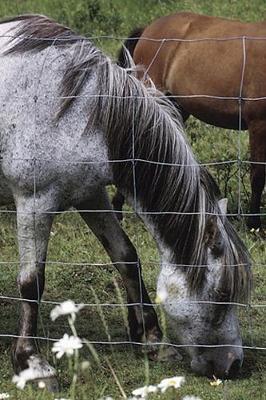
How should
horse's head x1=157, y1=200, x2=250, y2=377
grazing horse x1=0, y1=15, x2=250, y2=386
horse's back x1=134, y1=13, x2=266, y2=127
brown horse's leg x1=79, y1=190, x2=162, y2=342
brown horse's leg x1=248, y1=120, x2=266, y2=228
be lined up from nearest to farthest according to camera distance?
grazing horse x1=0, y1=15, x2=250, y2=386 < horse's head x1=157, y1=200, x2=250, y2=377 < brown horse's leg x1=79, y1=190, x2=162, y2=342 < brown horse's leg x1=248, y1=120, x2=266, y2=228 < horse's back x1=134, y1=13, x2=266, y2=127

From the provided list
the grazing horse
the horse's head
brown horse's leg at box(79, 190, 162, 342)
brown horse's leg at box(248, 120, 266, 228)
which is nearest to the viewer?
the grazing horse

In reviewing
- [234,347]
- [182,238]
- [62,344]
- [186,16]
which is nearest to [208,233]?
[182,238]

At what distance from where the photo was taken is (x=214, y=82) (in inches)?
323

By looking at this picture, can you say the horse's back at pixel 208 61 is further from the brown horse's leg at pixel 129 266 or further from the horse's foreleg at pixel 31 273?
the horse's foreleg at pixel 31 273

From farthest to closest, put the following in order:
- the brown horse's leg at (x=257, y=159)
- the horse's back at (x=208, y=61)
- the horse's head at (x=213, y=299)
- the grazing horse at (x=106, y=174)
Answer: the horse's back at (x=208, y=61)
the brown horse's leg at (x=257, y=159)
the horse's head at (x=213, y=299)
the grazing horse at (x=106, y=174)

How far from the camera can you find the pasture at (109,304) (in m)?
4.77

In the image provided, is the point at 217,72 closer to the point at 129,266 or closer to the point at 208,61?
the point at 208,61

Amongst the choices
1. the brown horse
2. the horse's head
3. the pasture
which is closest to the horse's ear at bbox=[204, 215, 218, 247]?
the horse's head

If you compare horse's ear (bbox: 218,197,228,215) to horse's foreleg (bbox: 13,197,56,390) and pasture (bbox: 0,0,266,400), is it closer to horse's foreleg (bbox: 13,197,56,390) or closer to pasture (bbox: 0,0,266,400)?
pasture (bbox: 0,0,266,400)

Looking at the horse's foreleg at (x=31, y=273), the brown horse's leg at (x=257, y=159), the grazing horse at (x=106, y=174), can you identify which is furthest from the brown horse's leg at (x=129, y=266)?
the brown horse's leg at (x=257, y=159)

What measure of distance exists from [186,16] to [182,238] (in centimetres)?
447

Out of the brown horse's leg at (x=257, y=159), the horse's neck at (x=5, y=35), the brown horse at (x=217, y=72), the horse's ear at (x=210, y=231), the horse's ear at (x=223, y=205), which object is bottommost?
the brown horse's leg at (x=257, y=159)

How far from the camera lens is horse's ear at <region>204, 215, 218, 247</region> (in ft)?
15.8

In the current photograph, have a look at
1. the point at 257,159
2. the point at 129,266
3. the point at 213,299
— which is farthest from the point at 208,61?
the point at 213,299
